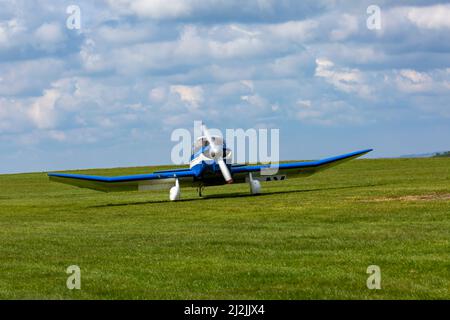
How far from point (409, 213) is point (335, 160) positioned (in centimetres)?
1623

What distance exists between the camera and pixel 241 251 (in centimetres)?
1688

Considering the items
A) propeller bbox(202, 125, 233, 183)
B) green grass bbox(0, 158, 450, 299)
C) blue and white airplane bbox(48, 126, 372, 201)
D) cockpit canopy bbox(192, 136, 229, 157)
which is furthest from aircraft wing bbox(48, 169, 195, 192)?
green grass bbox(0, 158, 450, 299)

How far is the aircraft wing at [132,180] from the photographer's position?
36.8 m

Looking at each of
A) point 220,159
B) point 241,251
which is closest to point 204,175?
point 220,159

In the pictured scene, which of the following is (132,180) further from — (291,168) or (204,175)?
(291,168)

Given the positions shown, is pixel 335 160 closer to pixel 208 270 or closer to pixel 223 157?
pixel 223 157

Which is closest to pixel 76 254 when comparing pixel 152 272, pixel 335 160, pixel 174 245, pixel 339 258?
pixel 174 245

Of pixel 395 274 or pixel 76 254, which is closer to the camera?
pixel 395 274

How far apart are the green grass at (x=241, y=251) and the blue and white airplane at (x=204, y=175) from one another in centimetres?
639

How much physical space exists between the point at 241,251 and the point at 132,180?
21.0 meters

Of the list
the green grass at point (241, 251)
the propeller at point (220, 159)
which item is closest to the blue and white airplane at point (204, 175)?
the propeller at point (220, 159)

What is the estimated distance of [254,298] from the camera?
11797 millimetres

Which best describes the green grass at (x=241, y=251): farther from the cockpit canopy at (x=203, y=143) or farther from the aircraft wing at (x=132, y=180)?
the aircraft wing at (x=132, y=180)
